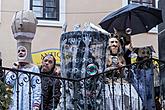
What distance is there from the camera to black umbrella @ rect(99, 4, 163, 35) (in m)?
8.81

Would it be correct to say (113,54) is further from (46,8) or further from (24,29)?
(46,8)

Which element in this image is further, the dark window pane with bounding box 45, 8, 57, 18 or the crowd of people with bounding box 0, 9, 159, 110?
the dark window pane with bounding box 45, 8, 57, 18

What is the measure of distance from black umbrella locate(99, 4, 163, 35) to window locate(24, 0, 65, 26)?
780 cm

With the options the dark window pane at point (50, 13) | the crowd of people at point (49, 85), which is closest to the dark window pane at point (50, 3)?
the dark window pane at point (50, 13)

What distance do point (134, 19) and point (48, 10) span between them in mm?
8508

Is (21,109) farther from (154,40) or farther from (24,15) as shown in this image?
(154,40)

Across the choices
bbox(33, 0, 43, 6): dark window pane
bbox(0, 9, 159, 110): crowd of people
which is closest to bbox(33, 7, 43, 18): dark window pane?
bbox(33, 0, 43, 6): dark window pane

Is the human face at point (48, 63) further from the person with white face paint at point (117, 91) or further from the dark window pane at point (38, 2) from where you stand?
the dark window pane at point (38, 2)

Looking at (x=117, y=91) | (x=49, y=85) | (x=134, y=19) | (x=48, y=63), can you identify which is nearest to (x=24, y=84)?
(x=49, y=85)

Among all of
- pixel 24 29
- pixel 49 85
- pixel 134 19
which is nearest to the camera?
pixel 49 85

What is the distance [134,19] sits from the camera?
9.12m

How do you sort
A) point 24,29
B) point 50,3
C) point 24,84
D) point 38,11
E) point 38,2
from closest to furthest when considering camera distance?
point 24,84
point 24,29
point 38,11
point 38,2
point 50,3

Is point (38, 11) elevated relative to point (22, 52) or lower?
elevated

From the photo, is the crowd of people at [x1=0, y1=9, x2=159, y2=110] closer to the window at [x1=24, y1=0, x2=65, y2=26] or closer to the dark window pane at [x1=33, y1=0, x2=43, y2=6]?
the window at [x1=24, y1=0, x2=65, y2=26]
